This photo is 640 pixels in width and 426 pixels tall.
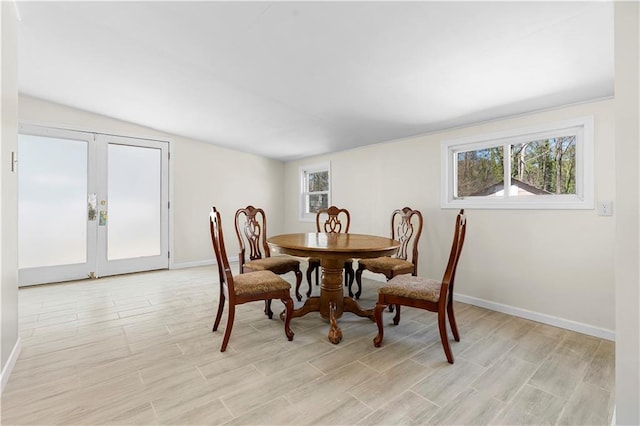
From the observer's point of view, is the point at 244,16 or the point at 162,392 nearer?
the point at 162,392

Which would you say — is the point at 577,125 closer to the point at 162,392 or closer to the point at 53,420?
the point at 162,392

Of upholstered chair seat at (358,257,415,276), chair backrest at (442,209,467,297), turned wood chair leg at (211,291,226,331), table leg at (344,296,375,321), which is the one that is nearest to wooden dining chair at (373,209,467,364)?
chair backrest at (442,209,467,297)

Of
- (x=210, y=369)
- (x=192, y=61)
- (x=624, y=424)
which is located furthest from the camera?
(x=192, y=61)

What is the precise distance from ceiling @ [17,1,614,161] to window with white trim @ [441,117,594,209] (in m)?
0.28

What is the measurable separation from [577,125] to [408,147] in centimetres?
170

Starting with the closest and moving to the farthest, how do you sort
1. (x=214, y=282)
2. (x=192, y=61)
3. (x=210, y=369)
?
(x=210, y=369)
(x=192, y=61)
(x=214, y=282)

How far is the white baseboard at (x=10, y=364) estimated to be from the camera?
1651 mm

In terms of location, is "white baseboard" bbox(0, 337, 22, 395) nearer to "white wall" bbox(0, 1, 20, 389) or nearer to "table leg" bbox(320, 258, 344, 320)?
"white wall" bbox(0, 1, 20, 389)

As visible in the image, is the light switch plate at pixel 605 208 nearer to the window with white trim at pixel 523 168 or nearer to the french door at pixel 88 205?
the window with white trim at pixel 523 168

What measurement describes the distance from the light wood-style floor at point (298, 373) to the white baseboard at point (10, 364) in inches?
1.4

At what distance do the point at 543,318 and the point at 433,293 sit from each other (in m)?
1.48

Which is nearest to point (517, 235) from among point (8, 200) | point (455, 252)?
point (455, 252)

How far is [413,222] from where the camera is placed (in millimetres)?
3736

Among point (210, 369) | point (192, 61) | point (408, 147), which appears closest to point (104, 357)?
point (210, 369)
